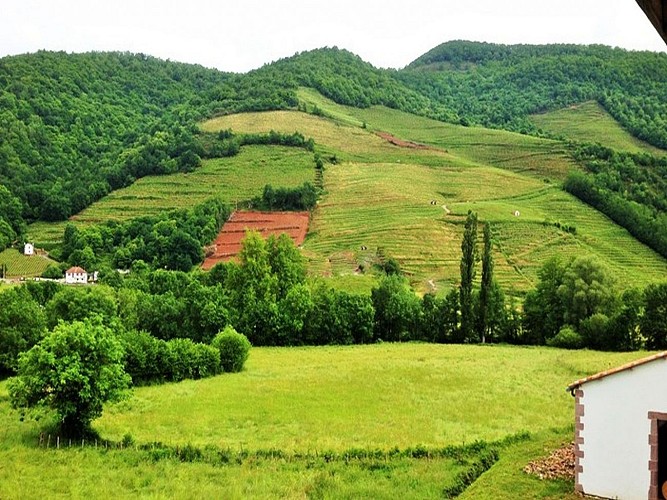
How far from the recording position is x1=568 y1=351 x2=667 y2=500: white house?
51.7 feet

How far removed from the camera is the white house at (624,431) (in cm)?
1576

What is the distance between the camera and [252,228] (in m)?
94.2

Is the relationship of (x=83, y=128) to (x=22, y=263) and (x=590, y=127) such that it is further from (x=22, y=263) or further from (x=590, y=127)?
(x=590, y=127)

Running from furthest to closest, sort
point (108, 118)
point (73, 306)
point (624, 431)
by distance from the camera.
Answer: point (108, 118) → point (73, 306) → point (624, 431)

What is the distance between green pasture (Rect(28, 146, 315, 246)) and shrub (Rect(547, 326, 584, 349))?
58339mm

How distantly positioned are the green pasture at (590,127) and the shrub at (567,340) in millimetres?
96288

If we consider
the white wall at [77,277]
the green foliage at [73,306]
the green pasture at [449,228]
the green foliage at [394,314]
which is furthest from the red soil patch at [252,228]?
the green foliage at [73,306]

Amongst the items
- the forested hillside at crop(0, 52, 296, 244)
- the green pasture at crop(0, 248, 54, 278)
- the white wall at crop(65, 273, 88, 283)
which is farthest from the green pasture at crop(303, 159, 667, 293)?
the forested hillside at crop(0, 52, 296, 244)

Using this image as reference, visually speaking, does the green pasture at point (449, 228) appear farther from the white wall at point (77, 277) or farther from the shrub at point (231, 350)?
the shrub at point (231, 350)

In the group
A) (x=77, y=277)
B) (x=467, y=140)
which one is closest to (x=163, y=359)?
(x=77, y=277)

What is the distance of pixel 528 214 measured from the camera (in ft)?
317

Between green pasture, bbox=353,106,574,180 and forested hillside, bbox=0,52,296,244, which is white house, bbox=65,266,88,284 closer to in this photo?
forested hillside, bbox=0,52,296,244

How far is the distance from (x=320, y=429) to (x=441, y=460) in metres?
6.78

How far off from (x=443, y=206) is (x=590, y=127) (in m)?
89.5
